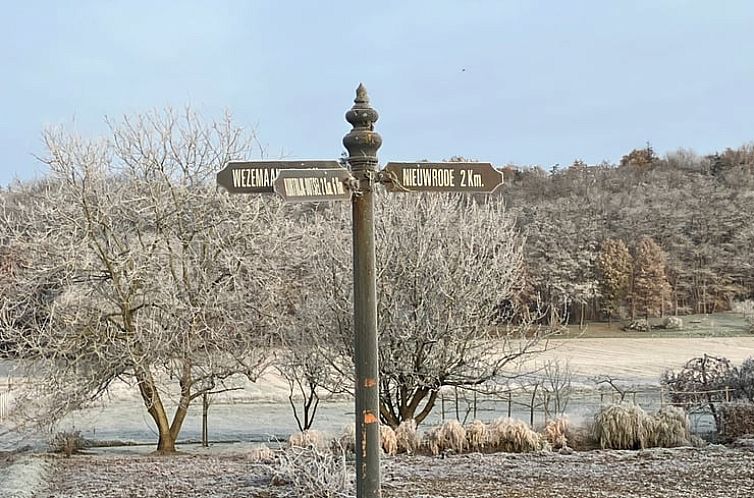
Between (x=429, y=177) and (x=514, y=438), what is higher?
(x=429, y=177)

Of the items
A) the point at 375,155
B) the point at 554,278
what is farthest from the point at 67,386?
the point at 554,278

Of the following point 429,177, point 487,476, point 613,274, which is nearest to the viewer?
point 429,177

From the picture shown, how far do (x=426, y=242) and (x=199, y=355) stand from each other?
4.41 meters

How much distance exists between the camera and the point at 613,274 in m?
56.8

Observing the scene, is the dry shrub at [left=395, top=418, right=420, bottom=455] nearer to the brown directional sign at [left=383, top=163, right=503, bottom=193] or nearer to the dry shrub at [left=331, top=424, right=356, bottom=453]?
the dry shrub at [left=331, top=424, right=356, bottom=453]

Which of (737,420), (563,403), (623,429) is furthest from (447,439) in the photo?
(563,403)

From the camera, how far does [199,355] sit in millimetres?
14180

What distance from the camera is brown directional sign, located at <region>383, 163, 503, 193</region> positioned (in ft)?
14.3

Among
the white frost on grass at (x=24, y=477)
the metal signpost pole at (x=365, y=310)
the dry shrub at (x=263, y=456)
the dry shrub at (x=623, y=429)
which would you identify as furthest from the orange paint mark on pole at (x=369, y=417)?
the dry shrub at (x=623, y=429)

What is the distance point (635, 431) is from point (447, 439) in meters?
2.70

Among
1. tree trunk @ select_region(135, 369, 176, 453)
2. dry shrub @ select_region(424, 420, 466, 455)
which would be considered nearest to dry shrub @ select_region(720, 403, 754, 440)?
dry shrub @ select_region(424, 420, 466, 455)

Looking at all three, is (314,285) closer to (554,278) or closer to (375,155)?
(375,155)

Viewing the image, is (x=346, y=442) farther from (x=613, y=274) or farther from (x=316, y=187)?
(x=613, y=274)

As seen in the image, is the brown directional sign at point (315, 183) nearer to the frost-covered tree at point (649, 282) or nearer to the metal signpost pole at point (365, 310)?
the metal signpost pole at point (365, 310)
